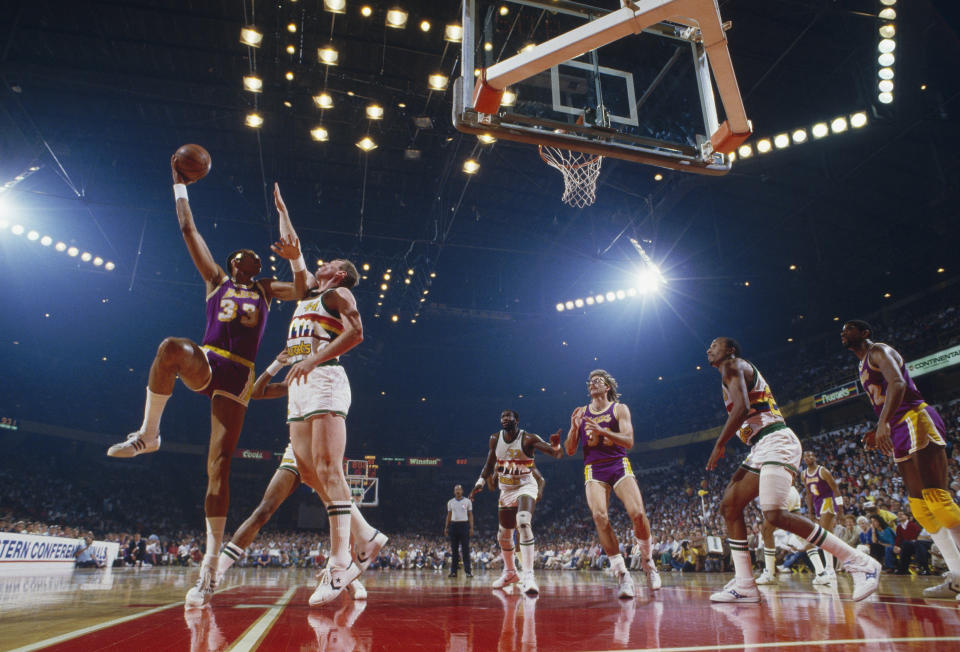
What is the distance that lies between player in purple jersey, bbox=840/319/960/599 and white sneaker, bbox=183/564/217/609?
206 inches

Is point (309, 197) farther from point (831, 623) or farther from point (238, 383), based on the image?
point (831, 623)

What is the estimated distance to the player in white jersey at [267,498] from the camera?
4438 millimetres

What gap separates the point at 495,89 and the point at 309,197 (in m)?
14.2

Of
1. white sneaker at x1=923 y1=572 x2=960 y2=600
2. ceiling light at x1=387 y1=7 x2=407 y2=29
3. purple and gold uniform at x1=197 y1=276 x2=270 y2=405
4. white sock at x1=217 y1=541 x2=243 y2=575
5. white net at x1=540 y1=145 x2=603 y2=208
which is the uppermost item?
ceiling light at x1=387 y1=7 x2=407 y2=29

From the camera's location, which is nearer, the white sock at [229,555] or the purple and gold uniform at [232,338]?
the purple and gold uniform at [232,338]

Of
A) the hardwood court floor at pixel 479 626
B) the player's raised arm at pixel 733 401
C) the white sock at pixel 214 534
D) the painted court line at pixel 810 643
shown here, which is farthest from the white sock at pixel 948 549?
the white sock at pixel 214 534

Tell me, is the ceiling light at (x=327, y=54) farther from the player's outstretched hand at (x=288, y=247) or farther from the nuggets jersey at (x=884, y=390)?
the nuggets jersey at (x=884, y=390)

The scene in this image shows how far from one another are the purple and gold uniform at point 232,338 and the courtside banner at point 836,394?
22045mm

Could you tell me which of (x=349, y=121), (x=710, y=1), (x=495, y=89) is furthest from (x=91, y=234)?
(x=710, y=1)

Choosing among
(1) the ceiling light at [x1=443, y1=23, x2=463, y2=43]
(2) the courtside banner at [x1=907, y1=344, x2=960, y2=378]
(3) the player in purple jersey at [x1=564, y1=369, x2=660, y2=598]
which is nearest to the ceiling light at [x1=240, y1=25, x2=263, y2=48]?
(1) the ceiling light at [x1=443, y1=23, x2=463, y2=43]

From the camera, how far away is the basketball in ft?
14.1

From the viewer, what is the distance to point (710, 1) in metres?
4.43

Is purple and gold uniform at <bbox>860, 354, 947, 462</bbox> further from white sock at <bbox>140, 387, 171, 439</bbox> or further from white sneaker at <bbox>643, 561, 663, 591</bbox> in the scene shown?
white sock at <bbox>140, 387, 171, 439</bbox>

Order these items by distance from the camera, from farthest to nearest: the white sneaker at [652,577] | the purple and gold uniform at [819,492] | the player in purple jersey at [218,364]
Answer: the purple and gold uniform at [819,492]
the white sneaker at [652,577]
the player in purple jersey at [218,364]
